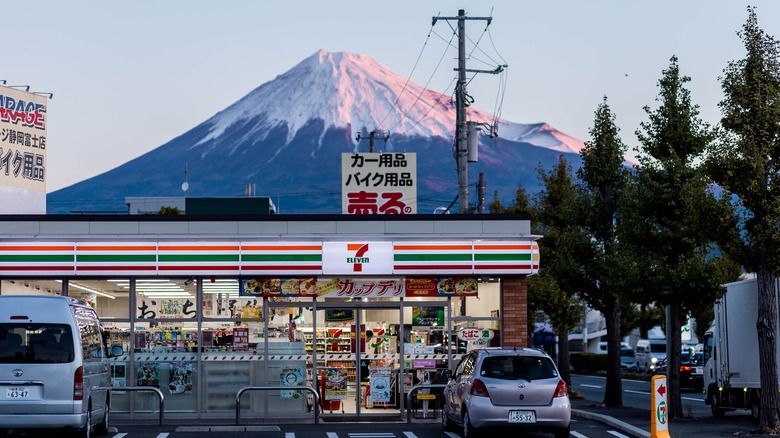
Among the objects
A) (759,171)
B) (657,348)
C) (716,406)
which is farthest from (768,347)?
(657,348)

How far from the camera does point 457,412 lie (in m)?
18.6

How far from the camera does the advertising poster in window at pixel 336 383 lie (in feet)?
79.4

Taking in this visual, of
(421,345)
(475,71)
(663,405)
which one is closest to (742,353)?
(421,345)

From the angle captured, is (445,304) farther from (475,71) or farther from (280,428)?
(475,71)

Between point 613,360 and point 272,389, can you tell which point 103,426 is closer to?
point 272,389

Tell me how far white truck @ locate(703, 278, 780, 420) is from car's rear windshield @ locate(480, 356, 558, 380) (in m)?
6.39

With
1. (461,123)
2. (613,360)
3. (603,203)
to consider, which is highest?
(461,123)

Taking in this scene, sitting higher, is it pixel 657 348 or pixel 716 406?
pixel 657 348

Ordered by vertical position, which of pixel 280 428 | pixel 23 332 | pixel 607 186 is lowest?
pixel 280 428

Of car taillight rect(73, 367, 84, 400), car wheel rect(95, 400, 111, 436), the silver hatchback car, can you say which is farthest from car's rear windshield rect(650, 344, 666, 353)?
car taillight rect(73, 367, 84, 400)

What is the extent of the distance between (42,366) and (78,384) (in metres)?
0.54

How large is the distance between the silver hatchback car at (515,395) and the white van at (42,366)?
568cm

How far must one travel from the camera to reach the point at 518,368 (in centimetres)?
1773

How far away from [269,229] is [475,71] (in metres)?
→ 14.2
